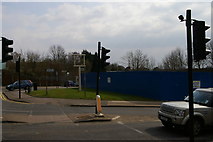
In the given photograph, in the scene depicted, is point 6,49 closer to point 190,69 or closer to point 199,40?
point 190,69

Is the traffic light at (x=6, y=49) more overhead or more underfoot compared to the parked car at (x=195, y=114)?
more overhead

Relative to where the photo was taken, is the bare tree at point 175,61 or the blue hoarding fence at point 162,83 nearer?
the blue hoarding fence at point 162,83

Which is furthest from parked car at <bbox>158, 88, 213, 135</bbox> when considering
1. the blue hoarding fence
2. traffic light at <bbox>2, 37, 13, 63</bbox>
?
the blue hoarding fence

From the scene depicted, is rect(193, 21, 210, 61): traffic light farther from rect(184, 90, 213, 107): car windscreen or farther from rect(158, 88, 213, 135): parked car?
rect(184, 90, 213, 107): car windscreen

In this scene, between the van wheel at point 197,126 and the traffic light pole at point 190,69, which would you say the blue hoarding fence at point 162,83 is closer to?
the van wheel at point 197,126

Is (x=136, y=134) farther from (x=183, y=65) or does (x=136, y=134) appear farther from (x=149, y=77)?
(x=183, y=65)

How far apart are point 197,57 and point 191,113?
5.25 feet

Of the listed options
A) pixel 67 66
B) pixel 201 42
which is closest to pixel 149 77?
pixel 201 42

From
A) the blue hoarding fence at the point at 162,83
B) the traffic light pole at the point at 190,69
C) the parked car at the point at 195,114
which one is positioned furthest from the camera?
the blue hoarding fence at the point at 162,83

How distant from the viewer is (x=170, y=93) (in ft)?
87.2

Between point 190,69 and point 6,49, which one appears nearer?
point 190,69

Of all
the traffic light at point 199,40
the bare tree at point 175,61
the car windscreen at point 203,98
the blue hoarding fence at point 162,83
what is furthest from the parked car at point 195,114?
the bare tree at point 175,61

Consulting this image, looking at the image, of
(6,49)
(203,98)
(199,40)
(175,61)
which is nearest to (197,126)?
(203,98)

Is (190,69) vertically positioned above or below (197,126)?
above
